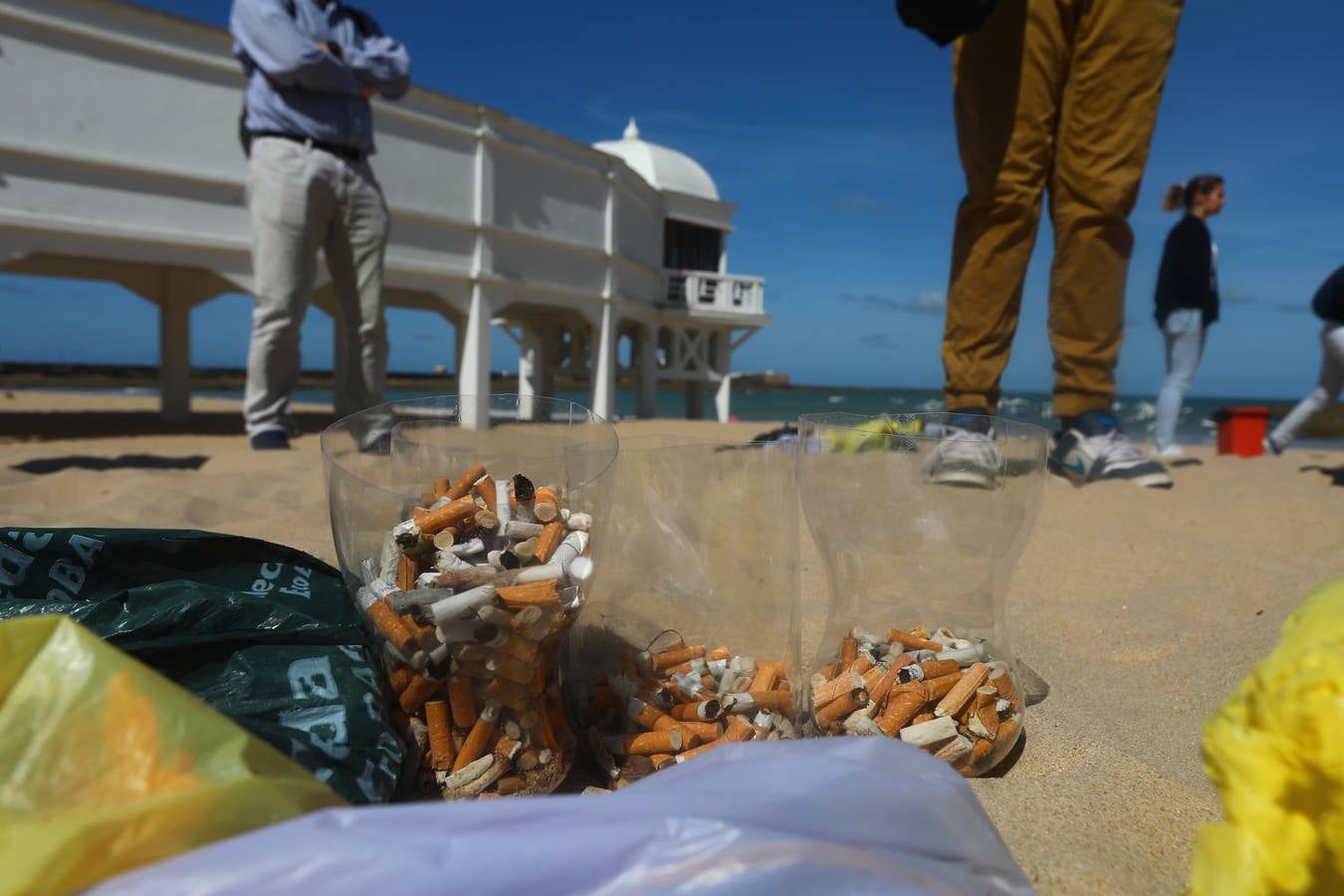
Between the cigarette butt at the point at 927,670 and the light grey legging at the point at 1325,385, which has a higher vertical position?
the light grey legging at the point at 1325,385

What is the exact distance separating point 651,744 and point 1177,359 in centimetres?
534

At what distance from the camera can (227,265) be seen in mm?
5074

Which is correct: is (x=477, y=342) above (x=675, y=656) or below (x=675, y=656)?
above

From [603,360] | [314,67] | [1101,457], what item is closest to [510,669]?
[1101,457]

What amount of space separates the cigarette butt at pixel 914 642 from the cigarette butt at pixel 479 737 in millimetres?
566

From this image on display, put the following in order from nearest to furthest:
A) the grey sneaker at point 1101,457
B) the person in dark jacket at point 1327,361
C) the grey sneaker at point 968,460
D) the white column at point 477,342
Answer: the grey sneaker at point 968,460 → the grey sneaker at point 1101,457 → the person in dark jacket at point 1327,361 → the white column at point 477,342

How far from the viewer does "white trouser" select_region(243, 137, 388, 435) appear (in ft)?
11.7

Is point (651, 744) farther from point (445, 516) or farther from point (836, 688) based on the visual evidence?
point (445, 516)

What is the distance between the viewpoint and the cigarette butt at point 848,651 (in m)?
1.15

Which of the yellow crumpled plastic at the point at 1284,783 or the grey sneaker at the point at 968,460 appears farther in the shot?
the grey sneaker at the point at 968,460

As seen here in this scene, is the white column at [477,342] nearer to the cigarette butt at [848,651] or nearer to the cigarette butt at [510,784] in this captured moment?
the cigarette butt at [848,651]

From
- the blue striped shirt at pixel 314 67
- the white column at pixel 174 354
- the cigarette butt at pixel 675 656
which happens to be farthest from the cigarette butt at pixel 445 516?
the white column at pixel 174 354

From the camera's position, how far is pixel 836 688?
109cm

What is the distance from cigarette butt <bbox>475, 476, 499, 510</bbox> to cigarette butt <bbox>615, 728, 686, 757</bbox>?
332 millimetres
